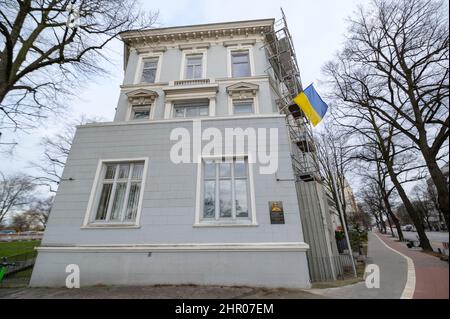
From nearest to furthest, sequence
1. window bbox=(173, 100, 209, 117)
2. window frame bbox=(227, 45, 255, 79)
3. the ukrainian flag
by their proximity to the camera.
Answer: the ukrainian flag → window bbox=(173, 100, 209, 117) → window frame bbox=(227, 45, 255, 79)

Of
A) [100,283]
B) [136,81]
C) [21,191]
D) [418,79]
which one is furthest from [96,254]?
[21,191]

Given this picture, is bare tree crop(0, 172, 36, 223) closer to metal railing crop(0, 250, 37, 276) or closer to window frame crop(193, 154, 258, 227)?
metal railing crop(0, 250, 37, 276)

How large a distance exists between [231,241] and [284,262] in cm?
185

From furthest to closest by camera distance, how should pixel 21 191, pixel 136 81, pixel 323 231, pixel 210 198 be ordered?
1. pixel 21 191
2. pixel 136 81
3. pixel 323 231
4. pixel 210 198

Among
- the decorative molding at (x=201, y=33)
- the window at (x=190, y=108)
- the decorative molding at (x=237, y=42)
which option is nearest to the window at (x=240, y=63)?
the decorative molding at (x=237, y=42)

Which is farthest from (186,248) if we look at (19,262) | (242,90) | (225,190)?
(19,262)

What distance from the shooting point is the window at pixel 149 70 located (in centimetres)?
1360

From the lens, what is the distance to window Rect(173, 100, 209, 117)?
12031 millimetres

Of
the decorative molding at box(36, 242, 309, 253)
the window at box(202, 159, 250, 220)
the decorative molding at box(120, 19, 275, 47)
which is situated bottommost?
the decorative molding at box(36, 242, 309, 253)

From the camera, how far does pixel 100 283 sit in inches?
268

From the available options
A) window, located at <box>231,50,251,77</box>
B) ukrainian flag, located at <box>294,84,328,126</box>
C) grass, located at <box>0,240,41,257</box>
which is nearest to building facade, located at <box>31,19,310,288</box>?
ukrainian flag, located at <box>294,84,328,126</box>

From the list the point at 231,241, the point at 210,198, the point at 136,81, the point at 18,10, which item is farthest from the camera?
the point at 136,81

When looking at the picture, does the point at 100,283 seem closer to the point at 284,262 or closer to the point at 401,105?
the point at 284,262

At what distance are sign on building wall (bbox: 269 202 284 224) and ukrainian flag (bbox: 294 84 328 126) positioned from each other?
4.93 m
